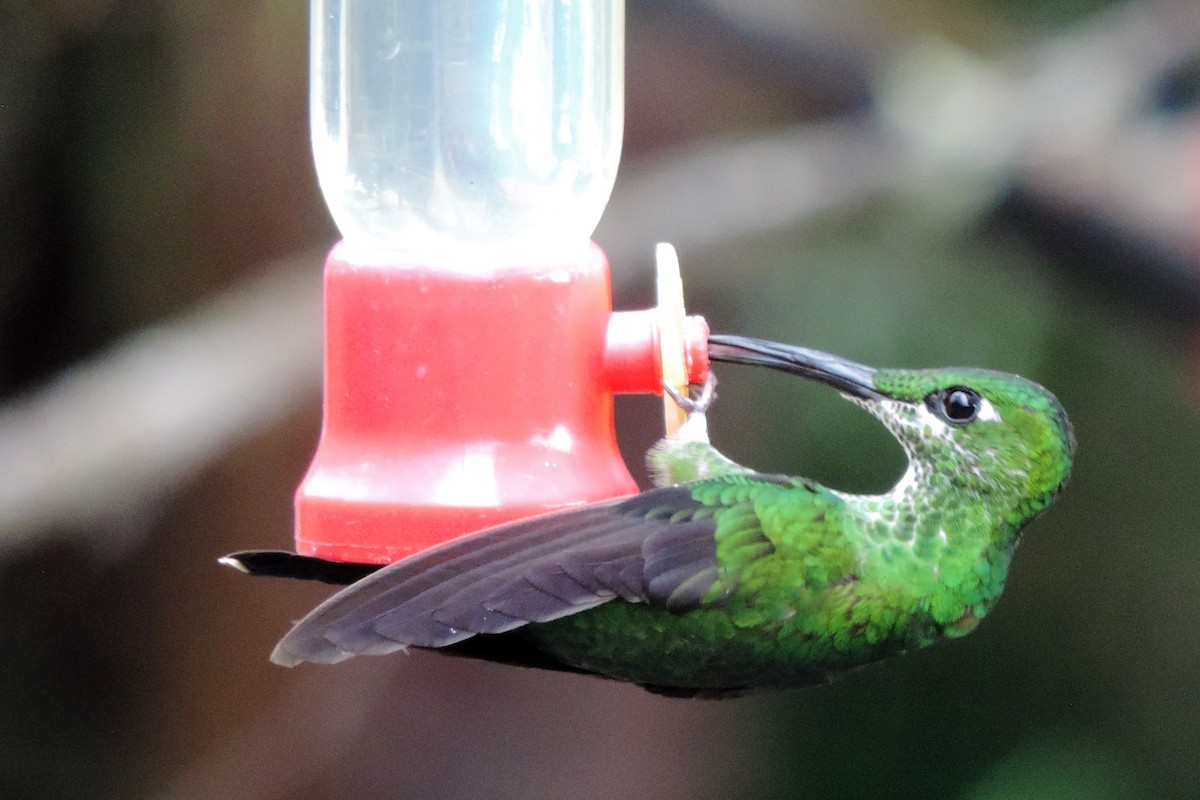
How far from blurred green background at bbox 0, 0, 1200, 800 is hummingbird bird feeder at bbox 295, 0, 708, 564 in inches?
77.1

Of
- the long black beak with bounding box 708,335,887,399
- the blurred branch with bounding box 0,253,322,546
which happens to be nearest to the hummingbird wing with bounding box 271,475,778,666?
the long black beak with bounding box 708,335,887,399

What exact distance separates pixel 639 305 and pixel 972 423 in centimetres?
315

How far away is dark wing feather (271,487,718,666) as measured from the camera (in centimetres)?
222

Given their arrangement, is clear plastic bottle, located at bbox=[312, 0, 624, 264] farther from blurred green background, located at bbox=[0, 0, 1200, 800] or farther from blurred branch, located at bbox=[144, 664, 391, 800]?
blurred branch, located at bbox=[144, 664, 391, 800]

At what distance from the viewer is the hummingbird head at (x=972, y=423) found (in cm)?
286

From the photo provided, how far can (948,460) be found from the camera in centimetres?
290

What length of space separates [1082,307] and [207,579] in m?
3.15

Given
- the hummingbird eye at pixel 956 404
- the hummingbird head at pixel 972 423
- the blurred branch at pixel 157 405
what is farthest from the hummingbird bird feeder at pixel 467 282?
the blurred branch at pixel 157 405

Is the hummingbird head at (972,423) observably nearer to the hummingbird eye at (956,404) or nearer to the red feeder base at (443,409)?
the hummingbird eye at (956,404)

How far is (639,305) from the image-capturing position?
5969mm

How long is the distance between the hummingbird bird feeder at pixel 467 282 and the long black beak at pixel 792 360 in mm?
125

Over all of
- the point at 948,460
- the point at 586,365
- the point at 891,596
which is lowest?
the point at 891,596

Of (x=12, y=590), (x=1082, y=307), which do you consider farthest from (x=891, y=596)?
(x=12, y=590)

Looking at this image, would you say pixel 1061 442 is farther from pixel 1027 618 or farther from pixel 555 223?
pixel 1027 618
